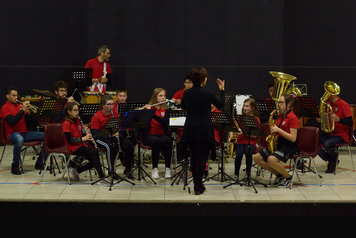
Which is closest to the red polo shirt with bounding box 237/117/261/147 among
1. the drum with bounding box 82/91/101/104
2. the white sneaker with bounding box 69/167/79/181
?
the white sneaker with bounding box 69/167/79/181

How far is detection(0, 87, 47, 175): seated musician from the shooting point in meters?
8.11

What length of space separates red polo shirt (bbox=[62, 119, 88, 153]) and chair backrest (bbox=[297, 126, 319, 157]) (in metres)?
2.87

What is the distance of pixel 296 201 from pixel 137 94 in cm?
525

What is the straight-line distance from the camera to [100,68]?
34.5ft

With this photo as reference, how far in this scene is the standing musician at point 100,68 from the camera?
408 inches

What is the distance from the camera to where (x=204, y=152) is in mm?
6797

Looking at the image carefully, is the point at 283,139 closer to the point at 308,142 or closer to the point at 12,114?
the point at 308,142

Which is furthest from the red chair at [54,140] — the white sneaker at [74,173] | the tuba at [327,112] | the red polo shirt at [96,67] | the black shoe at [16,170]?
the tuba at [327,112]

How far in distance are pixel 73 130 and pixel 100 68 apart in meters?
3.19

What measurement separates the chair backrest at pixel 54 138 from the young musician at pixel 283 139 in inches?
101

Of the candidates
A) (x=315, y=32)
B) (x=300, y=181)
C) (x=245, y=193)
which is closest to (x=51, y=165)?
(x=245, y=193)

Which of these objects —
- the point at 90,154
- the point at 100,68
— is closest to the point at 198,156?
the point at 90,154

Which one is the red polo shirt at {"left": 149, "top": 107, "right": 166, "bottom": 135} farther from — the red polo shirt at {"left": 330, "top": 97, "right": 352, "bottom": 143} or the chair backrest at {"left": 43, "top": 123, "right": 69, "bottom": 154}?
the red polo shirt at {"left": 330, "top": 97, "right": 352, "bottom": 143}
